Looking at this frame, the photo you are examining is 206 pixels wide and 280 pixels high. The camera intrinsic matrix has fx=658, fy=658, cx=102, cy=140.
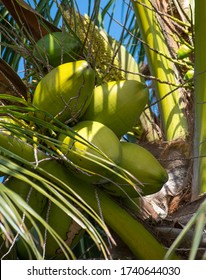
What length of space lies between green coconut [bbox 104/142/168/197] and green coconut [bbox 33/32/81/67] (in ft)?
1.02

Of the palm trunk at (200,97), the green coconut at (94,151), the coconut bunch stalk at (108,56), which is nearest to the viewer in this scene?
the green coconut at (94,151)

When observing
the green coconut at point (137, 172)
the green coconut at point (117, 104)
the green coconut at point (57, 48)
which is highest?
the green coconut at point (57, 48)

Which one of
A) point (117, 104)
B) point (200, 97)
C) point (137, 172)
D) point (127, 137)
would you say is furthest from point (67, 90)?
point (127, 137)

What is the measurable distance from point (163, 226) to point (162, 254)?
0.07 m

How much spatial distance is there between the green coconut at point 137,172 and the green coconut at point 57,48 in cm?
31

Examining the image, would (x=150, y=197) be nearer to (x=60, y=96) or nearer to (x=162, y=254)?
(x=162, y=254)

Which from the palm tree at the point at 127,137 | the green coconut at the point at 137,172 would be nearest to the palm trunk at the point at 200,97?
the palm tree at the point at 127,137

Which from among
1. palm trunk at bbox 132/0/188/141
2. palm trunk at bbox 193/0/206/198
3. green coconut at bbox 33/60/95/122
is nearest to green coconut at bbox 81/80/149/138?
green coconut at bbox 33/60/95/122

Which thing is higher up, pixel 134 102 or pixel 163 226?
pixel 134 102

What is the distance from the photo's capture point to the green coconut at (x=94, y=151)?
1.24 meters

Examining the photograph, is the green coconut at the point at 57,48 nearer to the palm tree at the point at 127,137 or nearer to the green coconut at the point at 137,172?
the palm tree at the point at 127,137

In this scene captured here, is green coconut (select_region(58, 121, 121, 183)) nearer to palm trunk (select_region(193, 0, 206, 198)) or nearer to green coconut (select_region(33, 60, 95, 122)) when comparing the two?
green coconut (select_region(33, 60, 95, 122))
